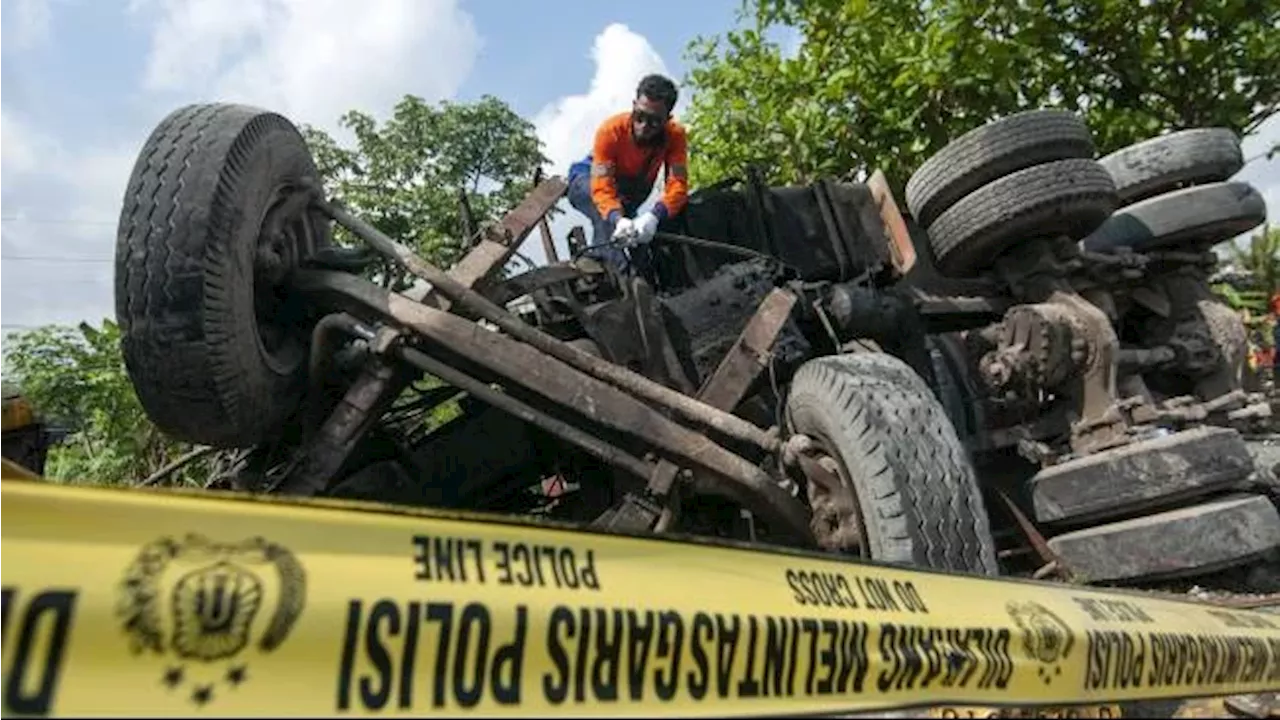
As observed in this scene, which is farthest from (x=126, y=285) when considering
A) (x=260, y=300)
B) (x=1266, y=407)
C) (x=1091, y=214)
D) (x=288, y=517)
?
(x=1266, y=407)

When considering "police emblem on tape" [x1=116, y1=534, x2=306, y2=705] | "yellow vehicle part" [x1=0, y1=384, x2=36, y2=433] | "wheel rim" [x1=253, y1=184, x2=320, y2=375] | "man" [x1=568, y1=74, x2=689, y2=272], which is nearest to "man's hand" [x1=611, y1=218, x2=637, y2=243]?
"man" [x1=568, y1=74, x2=689, y2=272]

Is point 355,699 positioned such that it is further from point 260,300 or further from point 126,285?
point 260,300

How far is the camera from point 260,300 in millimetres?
4793

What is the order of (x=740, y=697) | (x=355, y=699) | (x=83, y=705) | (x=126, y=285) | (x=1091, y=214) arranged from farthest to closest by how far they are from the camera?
(x=1091, y=214)
(x=126, y=285)
(x=740, y=697)
(x=355, y=699)
(x=83, y=705)

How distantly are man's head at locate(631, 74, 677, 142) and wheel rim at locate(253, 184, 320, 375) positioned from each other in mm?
2086

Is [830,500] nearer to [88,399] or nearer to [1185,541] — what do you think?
[1185,541]

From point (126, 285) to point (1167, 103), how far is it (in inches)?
354

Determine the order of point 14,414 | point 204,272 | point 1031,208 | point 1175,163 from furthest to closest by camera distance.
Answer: point 14,414 → point 1175,163 → point 1031,208 → point 204,272

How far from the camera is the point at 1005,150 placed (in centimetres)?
570

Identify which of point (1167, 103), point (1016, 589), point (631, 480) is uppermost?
point (1167, 103)

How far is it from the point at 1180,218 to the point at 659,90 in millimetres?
3046

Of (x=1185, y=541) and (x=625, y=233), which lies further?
(x=625, y=233)

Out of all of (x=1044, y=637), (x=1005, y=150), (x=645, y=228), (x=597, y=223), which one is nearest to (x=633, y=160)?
(x=597, y=223)

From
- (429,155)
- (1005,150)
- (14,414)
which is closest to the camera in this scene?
(1005,150)
